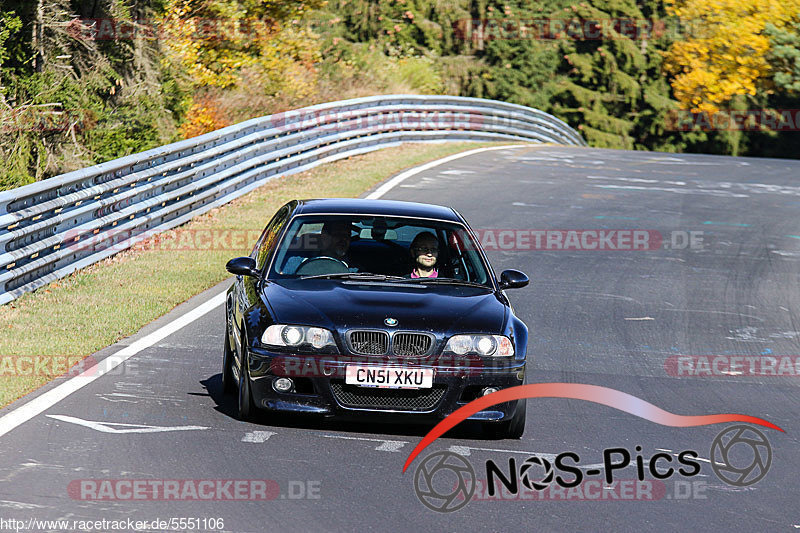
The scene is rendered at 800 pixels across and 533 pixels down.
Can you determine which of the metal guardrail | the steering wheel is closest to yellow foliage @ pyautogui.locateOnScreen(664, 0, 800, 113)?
the metal guardrail

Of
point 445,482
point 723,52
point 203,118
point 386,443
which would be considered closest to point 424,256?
point 386,443

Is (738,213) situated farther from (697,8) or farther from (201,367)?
(697,8)

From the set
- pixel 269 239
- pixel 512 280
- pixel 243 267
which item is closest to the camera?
pixel 243 267

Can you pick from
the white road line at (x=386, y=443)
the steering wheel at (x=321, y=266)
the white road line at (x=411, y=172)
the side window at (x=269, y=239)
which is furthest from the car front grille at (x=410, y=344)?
the white road line at (x=411, y=172)

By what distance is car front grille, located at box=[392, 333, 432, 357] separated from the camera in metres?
7.55

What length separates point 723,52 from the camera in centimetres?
5353

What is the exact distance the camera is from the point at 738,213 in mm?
21812

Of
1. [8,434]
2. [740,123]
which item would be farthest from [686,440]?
[740,123]

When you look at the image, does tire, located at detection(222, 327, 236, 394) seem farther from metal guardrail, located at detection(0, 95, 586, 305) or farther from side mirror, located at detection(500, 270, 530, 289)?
metal guardrail, located at detection(0, 95, 586, 305)

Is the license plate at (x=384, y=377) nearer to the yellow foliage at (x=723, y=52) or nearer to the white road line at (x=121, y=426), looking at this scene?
the white road line at (x=121, y=426)

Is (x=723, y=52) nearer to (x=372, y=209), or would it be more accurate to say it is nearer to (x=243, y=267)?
(x=372, y=209)

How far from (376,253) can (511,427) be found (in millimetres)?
2018

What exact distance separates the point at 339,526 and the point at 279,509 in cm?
38

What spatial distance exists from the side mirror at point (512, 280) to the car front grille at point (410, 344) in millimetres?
1353
